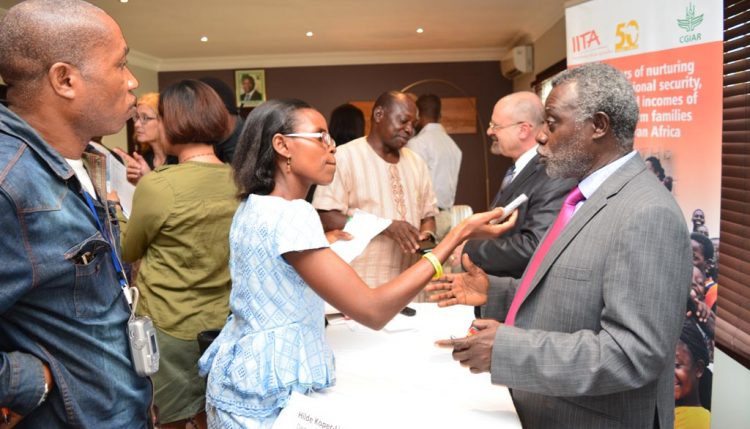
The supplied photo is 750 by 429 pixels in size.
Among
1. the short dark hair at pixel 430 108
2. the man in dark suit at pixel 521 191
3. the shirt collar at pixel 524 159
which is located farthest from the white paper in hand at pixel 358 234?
the short dark hair at pixel 430 108

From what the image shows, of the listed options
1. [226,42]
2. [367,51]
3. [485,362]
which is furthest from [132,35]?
[485,362]

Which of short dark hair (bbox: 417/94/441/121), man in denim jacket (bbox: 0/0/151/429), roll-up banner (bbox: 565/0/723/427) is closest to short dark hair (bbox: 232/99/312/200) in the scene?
man in denim jacket (bbox: 0/0/151/429)

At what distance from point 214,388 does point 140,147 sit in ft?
8.11

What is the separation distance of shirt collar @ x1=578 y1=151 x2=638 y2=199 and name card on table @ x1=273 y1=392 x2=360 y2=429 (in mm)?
760

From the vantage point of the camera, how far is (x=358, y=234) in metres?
2.20

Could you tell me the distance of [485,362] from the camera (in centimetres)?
128

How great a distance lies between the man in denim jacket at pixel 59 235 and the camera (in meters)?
0.98

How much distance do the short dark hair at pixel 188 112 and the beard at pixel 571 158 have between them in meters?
1.31

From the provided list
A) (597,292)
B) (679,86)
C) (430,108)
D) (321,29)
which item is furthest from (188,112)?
(321,29)

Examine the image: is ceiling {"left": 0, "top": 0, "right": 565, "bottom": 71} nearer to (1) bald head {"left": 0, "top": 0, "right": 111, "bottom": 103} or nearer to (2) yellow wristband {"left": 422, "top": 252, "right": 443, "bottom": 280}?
(2) yellow wristband {"left": 422, "top": 252, "right": 443, "bottom": 280}

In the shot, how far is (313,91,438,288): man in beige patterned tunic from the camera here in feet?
9.82

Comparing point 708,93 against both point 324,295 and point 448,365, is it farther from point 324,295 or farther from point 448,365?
point 324,295

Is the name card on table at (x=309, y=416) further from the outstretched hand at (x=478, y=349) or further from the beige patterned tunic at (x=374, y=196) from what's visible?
the beige patterned tunic at (x=374, y=196)

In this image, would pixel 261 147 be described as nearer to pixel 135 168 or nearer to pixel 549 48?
pixel 135 168
